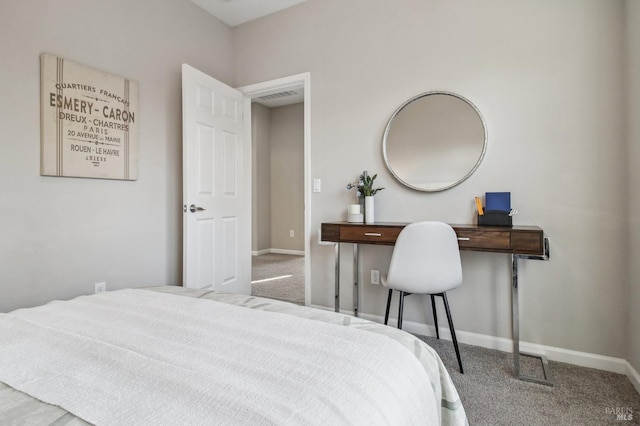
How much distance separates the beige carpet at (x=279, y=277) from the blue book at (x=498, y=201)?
1.91 meters

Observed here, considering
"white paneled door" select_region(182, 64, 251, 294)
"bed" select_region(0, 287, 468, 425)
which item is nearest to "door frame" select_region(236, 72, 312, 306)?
"white paneled door" select_region(182, 64, 251, 294)

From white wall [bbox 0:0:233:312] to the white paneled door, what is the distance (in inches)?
9.9

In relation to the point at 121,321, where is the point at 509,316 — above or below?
below

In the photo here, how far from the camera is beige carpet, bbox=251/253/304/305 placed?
348 centimetres

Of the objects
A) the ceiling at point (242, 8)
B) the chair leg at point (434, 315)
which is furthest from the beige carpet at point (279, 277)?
the ceiling at point (242, 8)

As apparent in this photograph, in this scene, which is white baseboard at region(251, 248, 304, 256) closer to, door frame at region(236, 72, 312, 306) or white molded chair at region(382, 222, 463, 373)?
door frame at region(236, 72, 312, 306)

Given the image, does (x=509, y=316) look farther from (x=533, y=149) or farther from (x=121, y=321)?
(x=121, y=321)

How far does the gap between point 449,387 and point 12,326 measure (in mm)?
1323

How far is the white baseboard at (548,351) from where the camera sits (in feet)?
6.17

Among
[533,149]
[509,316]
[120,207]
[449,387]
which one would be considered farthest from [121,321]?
[533,149]

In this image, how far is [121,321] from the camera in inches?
40.3

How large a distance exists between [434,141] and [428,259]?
1.00 meters

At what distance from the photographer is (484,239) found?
190 centimetres

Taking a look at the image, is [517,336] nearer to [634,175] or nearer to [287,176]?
[634,175]
